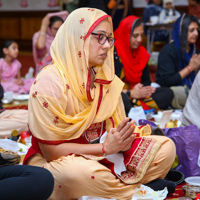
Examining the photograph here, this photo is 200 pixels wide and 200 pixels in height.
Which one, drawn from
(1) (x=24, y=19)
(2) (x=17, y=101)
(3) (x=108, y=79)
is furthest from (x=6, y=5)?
(3) (x=108, y=79)

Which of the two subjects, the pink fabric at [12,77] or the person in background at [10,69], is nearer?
the pink fabric at [12,77]

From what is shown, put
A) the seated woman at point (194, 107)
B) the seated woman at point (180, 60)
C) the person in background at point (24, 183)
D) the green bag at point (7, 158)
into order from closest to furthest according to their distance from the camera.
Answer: the person in background at point (24, 183)
the green bag at point (7, 158)
the seated woman at point (194, 107)
the seated woman at point (180, 60)

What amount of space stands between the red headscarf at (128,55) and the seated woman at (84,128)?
1.83m

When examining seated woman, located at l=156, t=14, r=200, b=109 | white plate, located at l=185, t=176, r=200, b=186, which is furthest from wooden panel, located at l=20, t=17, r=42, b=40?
white plate, located at l=185, t=176, r=200, b=186

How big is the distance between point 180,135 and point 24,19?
9.09 meters

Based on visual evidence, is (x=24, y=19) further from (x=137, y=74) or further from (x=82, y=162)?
(x=82, y=162)

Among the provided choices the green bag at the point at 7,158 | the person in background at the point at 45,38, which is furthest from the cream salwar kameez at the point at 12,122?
the person in background at the point at 45,38

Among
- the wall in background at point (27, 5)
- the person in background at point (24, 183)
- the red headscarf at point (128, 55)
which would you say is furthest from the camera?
the wall in background at point (27, 5)

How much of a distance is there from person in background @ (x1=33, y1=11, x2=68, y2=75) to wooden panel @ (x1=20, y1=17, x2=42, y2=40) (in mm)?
4993

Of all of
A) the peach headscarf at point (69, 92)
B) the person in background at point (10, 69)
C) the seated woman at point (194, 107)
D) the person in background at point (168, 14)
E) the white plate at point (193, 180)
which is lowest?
the person in background at point (10, 69)

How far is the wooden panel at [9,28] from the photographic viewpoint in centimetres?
1121

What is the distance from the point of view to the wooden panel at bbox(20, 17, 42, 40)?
10.7m

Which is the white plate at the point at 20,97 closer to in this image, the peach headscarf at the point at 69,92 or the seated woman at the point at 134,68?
the seated woman at the point at 134,68

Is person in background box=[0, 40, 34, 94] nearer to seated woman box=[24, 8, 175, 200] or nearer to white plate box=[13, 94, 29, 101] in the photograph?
white plate box=[13, 94, 29, 101]
